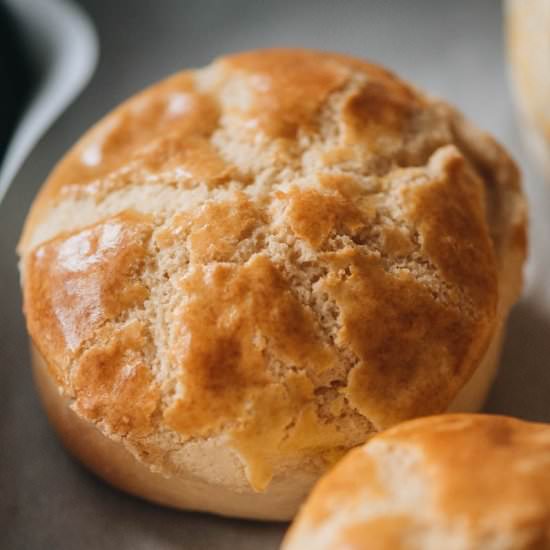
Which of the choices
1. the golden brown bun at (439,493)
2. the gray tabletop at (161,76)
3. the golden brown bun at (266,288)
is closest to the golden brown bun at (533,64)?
the gray tabletop at (161,76)

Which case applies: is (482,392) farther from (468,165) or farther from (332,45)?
(332,45)

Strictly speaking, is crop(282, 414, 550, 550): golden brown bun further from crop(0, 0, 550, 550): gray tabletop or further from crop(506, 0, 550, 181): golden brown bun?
crop(506, 0, 550, 181): golden brown bun

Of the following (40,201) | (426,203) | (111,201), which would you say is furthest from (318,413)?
(40,201)

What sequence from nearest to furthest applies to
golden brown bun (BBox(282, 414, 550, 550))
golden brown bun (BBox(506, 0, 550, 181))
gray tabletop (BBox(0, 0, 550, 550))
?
golden brown bun (BBox(282, 414, 550, 550)) < gray tabletop (BBox(0, 0, 550, 550)) < golden brown bun (BBox(506, 0, 550, 181))

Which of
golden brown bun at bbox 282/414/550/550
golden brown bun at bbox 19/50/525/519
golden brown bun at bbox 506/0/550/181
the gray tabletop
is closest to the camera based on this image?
golden brown bun at bbox 282/414/550/550

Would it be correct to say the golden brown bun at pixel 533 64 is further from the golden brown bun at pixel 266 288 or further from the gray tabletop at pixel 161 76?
the golden brown bun at pixel 266 288

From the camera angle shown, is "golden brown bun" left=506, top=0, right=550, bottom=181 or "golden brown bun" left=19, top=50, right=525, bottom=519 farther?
"golden brown bun" left=506, top=0, right=550, bottom=181

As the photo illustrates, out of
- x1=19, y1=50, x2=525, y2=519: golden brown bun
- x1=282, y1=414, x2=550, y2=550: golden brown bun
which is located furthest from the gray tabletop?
x1=282, y1=414, x2=550, y2=550: golden brown bun
